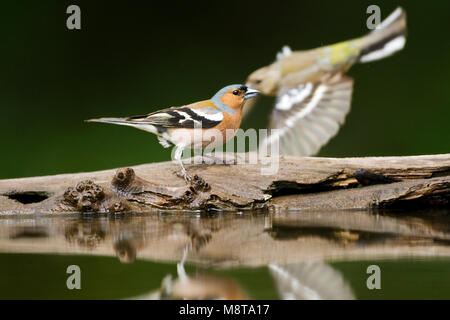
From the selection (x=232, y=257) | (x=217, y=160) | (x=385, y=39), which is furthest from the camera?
(x=385, y=39)

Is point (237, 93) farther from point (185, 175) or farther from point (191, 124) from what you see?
point (185, 175)

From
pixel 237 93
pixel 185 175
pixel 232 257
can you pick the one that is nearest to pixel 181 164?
pixel 185 175

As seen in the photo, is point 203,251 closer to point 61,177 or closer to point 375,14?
point 61,177

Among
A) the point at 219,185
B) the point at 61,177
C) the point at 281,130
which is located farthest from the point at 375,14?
the point at 61,177

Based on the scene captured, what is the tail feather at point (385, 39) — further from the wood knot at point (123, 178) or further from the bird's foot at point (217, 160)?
the wood knot at point (123, 178)

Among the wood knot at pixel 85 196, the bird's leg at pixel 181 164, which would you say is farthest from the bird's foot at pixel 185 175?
the wood knot at pixel 85 196
